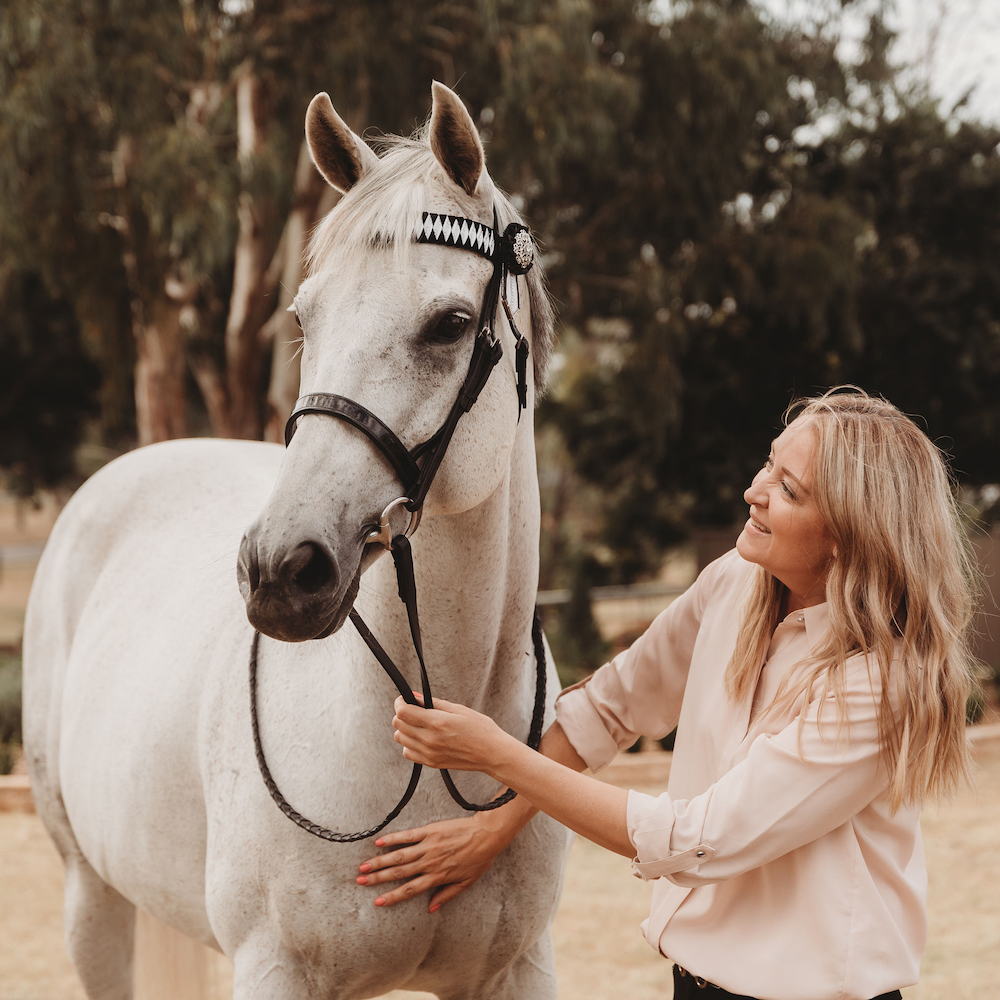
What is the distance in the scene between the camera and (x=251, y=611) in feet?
3.98

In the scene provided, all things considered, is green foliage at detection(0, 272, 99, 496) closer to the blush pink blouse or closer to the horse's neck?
the horse's neck

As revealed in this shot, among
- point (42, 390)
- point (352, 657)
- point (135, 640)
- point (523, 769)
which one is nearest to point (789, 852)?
point (523, 769)

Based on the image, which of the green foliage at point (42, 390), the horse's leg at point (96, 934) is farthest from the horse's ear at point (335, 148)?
the green foliage at point (42, 390)

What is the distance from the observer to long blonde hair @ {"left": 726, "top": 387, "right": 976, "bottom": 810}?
1331 mm

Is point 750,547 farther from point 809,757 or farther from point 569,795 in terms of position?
point 569,795

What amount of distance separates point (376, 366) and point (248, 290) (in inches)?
289

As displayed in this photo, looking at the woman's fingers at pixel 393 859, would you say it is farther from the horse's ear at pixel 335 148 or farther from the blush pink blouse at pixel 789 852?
the horse's ear at pixel 335 148

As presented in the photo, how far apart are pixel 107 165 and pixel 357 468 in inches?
279

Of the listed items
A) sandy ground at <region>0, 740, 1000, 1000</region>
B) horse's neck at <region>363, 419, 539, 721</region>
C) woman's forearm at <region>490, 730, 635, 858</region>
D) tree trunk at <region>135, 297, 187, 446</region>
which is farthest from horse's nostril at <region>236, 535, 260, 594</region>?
tree trunk at <region>135, 297, 187, 446</region>

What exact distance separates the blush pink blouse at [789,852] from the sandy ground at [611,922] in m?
1.89

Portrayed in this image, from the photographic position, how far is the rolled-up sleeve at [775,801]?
132 centimetres

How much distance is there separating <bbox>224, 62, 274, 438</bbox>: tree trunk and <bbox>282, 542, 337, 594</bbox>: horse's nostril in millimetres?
6455

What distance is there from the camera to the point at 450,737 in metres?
1.39

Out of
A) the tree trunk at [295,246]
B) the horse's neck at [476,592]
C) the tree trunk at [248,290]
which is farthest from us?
the tree trunk at [295,246]
